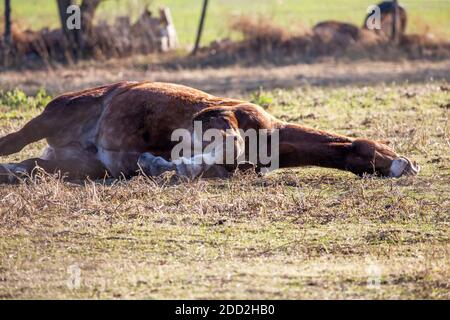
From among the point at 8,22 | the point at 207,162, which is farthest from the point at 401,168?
the point at 8,22

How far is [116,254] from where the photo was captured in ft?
17.9

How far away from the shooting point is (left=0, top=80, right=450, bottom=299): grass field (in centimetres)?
485

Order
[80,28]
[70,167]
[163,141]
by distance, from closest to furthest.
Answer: [163,141], [70,167], [80,28]

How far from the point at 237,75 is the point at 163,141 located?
8675mm

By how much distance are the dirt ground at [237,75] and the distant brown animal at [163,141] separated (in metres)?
5.77

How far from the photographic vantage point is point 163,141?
724 cm

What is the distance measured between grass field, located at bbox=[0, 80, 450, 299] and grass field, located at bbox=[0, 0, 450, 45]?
1207cm

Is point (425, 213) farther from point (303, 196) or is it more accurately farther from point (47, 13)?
point (47, 13)

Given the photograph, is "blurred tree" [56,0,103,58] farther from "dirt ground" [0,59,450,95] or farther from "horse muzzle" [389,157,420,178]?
"horse muzzle" [389,157,420,178]

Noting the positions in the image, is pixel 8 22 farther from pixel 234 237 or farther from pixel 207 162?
pixel 234 237

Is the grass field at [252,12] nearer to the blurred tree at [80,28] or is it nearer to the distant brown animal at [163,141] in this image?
the blurred tree at [80,28]

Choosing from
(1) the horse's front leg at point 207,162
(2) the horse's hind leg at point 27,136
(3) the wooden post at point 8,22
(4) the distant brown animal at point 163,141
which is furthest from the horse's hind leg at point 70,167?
(3) the wooden post at point 8,22

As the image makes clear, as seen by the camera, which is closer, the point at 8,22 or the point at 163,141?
the point at 163,141
